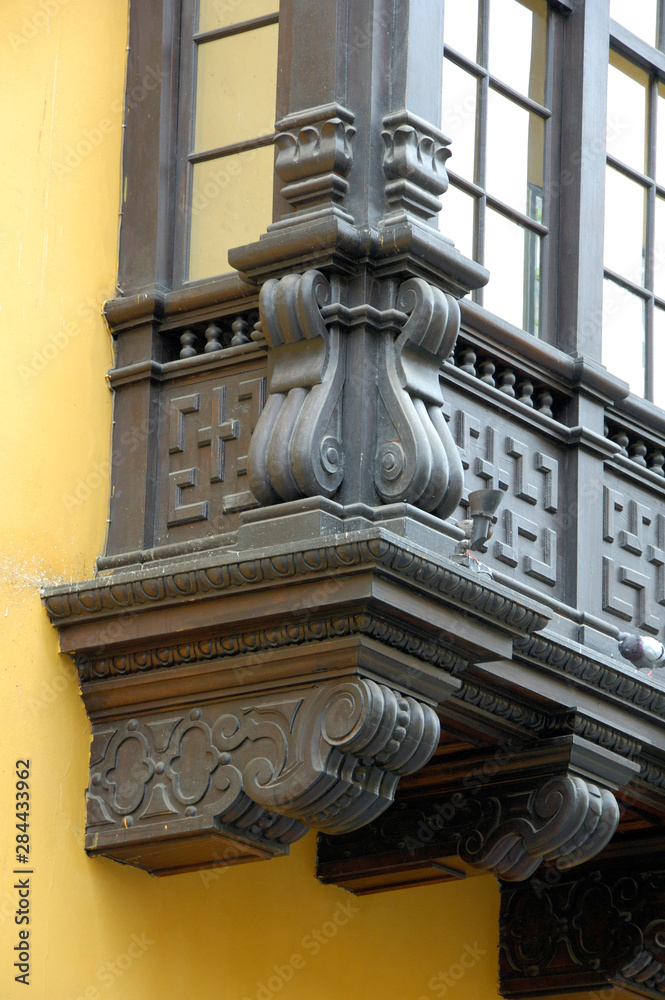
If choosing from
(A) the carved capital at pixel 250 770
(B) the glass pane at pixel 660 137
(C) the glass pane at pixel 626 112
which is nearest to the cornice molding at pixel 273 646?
(A) the carved capital at pixel 250 770

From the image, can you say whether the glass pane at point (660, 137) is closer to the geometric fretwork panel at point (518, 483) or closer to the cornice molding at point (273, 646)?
the geometric fretwork panel at point (518, 483)

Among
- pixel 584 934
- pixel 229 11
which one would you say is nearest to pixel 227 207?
pixel 229 11

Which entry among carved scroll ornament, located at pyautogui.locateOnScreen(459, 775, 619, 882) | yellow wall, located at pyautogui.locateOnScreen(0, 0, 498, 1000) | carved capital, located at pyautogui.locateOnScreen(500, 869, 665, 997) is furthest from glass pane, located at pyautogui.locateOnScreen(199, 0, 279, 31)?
carved capital, located at pyautogui.locateOnScreen(500, 869, 665, 997)

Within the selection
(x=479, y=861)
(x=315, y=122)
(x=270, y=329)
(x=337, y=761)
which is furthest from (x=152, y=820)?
(x=315, y=122)

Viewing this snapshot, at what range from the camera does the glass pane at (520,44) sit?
736 centimetres

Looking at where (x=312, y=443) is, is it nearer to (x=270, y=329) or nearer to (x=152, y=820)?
(x=270, y=329)

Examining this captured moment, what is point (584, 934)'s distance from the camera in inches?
307

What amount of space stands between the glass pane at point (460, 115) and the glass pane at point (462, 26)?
0.30 ft

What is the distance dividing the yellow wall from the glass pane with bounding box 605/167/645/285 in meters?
2.03

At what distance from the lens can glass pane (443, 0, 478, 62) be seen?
23.3 feet

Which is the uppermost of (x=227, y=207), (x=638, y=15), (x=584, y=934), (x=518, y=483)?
(x=638, y=15)

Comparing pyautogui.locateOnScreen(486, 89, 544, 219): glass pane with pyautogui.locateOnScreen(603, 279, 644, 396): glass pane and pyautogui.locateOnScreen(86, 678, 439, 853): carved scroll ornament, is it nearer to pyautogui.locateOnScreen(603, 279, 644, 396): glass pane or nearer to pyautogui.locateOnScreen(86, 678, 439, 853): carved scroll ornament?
pyautogui.locateOnScreen(603, 279, 644, 396): glass pane

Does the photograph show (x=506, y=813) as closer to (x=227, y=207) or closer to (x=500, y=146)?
(x=227, y=207)

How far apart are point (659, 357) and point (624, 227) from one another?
57 cm
